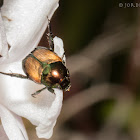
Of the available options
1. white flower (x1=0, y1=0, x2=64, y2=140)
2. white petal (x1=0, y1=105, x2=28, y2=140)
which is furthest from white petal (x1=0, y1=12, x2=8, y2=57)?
white petal (x1=0, y1=105, x2=28, y2=140)

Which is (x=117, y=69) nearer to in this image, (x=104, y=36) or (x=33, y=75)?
(x=104, y=36)

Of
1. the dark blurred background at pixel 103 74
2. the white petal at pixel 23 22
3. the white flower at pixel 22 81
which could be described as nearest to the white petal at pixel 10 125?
the white flower at pixel 22 81

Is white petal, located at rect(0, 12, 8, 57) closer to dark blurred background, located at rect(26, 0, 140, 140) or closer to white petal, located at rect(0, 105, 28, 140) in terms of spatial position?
white petal, located at rect(0, 105, 28, 140)

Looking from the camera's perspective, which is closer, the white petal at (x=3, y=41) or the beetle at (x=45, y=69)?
the white petal at (x=3, y=41)

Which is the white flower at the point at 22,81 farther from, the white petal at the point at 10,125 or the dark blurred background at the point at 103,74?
the dark blurred background at the point at 103,74

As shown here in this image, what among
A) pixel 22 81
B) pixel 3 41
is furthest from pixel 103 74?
pixel 3 41
